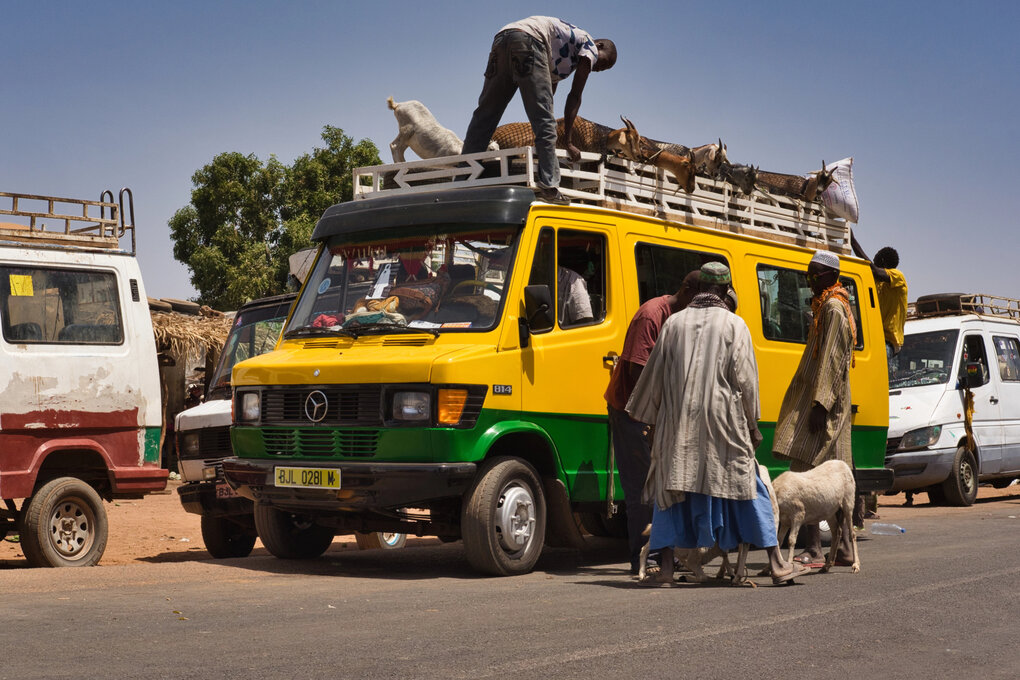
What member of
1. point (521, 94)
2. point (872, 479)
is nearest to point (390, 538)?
point (872, 479)

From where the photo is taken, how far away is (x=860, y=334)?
432 inches

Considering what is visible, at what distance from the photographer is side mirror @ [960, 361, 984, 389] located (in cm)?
1569

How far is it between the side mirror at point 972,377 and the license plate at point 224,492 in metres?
10.3

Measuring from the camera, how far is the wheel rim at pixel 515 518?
7516 mm

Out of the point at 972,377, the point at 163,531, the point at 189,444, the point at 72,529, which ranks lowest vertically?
the point at 163,531

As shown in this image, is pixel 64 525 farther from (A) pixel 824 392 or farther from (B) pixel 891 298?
(B) pixel 891 298

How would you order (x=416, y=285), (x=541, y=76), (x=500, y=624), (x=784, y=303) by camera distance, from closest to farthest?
(x=500, y=624) → (x=416, y=285) → (x=541, y=76) → (x=784, y=303)

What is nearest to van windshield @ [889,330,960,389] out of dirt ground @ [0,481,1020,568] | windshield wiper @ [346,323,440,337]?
dirt ground @ [0,481,1020,568]

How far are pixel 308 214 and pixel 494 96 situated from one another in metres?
22.4

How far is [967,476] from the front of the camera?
51.8ft

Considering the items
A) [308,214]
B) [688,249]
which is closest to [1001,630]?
[688,249]

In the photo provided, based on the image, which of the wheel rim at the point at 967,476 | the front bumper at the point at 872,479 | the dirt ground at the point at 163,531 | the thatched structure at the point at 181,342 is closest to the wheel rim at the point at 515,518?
the front bumper at the point at 872,479

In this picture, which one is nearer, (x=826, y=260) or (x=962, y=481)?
(x=826, y=260)

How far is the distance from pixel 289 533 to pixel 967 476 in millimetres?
10372
